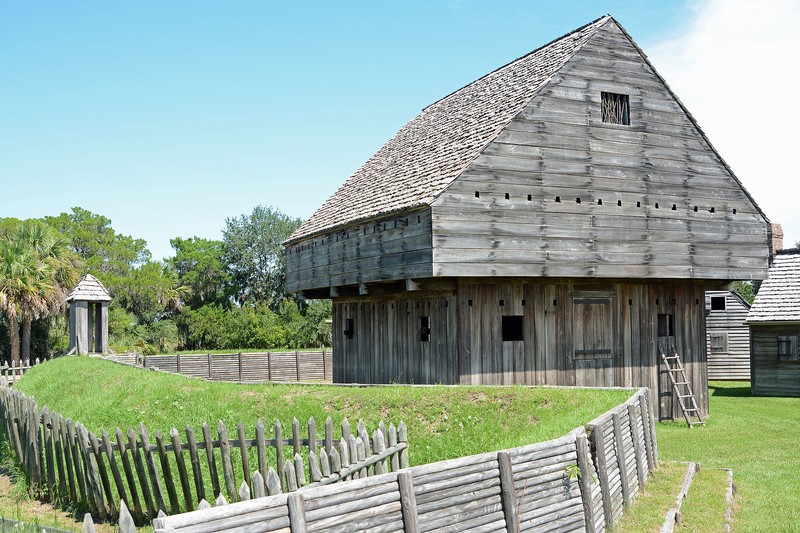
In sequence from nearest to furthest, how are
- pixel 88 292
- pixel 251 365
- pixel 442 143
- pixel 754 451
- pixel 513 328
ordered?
pixel 754 451 → pixel 513 328 → pixel 442 143 → pixel 88 292 → pixel 251 365

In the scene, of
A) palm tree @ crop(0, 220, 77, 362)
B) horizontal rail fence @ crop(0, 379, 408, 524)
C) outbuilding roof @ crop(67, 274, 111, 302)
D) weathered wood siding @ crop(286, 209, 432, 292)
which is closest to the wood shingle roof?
weathered wood siding @ crop(286, 209, 432, 292)

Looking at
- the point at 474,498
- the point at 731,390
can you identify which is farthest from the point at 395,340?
the point at 731,390

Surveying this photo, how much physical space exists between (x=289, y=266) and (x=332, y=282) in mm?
4153

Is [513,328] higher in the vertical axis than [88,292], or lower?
lower

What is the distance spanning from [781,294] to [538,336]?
14.0m

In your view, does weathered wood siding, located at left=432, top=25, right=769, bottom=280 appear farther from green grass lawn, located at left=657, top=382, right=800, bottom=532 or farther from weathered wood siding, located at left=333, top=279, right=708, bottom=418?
green grass lawn, located at left=657, top=382, right=800, bottom=532

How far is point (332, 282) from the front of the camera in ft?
68.1

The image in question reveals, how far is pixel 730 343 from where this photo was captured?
3747 cm

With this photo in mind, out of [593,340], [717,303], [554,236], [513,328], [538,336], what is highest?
[554,236]

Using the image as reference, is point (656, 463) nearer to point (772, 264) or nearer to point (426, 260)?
point (426, 260)

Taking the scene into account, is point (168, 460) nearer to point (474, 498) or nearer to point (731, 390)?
point (474, 498)

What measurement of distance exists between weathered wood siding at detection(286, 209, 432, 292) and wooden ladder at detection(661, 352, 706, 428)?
7356mm

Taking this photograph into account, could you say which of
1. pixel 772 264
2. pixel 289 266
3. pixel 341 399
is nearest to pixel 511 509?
pixel 341 399

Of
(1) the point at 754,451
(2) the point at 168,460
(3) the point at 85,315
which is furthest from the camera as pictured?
(3) the point at 85,315
